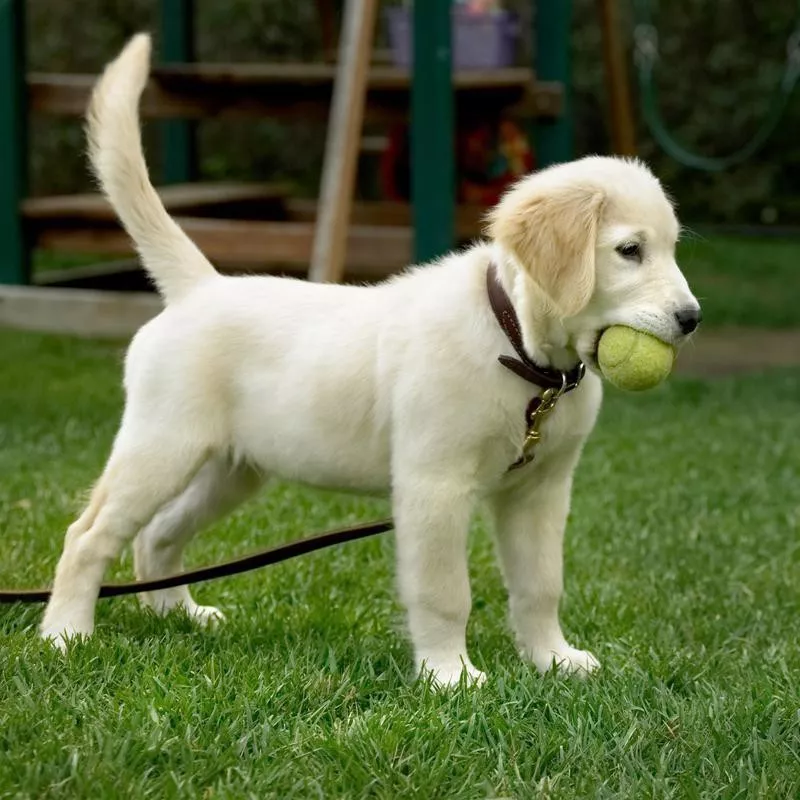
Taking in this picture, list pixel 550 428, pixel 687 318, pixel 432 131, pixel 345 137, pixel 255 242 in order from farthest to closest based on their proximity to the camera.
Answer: pixel 255 242, pixel 432 131, pixel 345 137, pixel 550 428, pixel 687 318

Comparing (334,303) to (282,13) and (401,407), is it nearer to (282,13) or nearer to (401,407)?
(401,407)

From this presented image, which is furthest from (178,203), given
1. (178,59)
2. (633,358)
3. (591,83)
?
(591,83)

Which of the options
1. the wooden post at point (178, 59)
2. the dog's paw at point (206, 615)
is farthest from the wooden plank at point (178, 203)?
the dog's paw at point (206, 615)

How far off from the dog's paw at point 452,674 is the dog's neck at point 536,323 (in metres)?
0.73

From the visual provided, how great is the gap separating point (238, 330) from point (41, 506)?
165 centimetres

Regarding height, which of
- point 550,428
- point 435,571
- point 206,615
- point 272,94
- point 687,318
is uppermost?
point 272,94

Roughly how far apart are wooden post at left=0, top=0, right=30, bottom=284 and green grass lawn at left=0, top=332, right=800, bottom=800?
358cm

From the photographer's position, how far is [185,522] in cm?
389

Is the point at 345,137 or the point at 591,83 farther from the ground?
the point at 591,83

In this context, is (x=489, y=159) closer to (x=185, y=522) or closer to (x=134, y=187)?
(x=134, y=187)

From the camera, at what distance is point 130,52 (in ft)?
12.8

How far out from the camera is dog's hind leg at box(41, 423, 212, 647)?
3.54m

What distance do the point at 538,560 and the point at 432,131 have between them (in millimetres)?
4700

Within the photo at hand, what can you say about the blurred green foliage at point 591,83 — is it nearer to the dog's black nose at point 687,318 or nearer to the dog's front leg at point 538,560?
the dog's front leg at point 538,560
